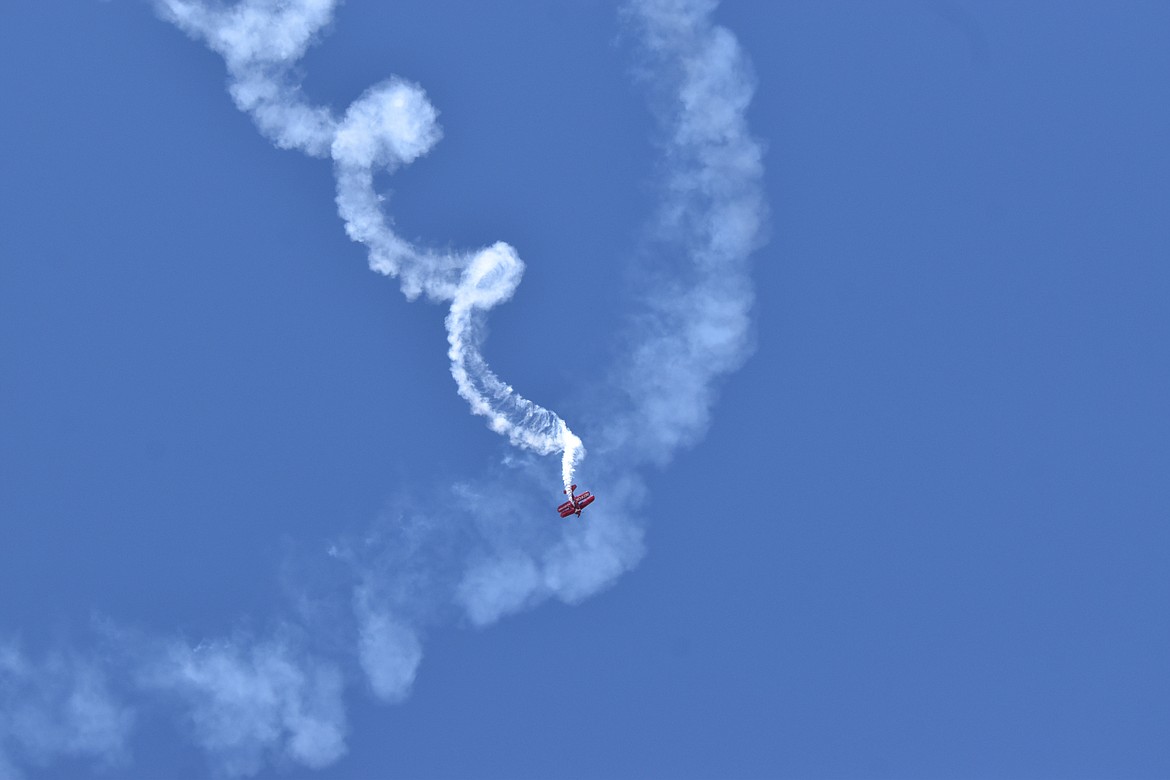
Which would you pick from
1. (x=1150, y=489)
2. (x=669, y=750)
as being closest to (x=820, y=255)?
(x=1150, y=489)

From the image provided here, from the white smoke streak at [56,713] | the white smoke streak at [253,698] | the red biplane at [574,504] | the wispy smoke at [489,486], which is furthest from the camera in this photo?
the white smoke streak at [253,698]

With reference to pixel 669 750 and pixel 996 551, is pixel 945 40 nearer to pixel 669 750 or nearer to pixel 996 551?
pixel 996 551

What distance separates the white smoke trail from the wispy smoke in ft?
0.49

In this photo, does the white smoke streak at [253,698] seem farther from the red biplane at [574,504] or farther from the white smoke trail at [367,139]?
the white smoke trail at [367,139]

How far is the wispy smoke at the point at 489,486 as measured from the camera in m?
60.5

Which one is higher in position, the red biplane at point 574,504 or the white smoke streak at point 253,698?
the red biplane at point 574,504

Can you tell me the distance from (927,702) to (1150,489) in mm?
16176

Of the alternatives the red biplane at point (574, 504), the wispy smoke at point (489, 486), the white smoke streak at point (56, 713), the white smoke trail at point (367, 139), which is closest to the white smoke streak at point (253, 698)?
the wispy smoke at point (489, 486)

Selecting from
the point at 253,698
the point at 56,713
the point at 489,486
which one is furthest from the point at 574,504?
the point at 56,713

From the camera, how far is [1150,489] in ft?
209

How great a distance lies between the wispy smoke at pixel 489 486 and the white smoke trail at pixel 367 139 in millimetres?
150

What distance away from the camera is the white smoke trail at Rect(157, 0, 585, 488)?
59156mm

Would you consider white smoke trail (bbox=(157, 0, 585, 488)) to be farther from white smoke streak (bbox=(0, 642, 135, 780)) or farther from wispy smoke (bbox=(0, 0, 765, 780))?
white smoke streak (bbox=(0, 642, 135, 780))

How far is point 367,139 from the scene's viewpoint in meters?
59.1
